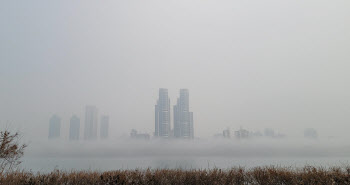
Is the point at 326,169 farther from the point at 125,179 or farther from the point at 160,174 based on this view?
the point at 125,179

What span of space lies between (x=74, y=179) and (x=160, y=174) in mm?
4394

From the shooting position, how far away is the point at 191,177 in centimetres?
1559

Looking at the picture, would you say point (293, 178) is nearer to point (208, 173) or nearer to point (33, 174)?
point (208, 173)

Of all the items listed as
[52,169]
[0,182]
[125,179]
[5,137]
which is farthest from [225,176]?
[5,137]

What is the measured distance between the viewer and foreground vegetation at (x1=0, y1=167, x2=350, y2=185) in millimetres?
13978

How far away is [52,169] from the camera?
1552 centimetres

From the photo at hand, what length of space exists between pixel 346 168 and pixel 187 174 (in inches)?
376

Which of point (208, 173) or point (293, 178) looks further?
point (208, 173)

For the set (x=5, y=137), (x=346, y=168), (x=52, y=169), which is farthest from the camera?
(x=5, y=137)

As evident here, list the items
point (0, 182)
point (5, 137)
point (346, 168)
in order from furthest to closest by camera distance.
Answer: point (5, 137) < point (346, 168) < point (0, 182)

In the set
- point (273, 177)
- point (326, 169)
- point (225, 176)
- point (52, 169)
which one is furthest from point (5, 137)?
point (326, 169)

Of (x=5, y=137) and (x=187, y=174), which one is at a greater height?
(x=5, y=137)

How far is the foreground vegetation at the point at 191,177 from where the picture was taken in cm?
1398

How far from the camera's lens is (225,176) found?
15930 millimetres
